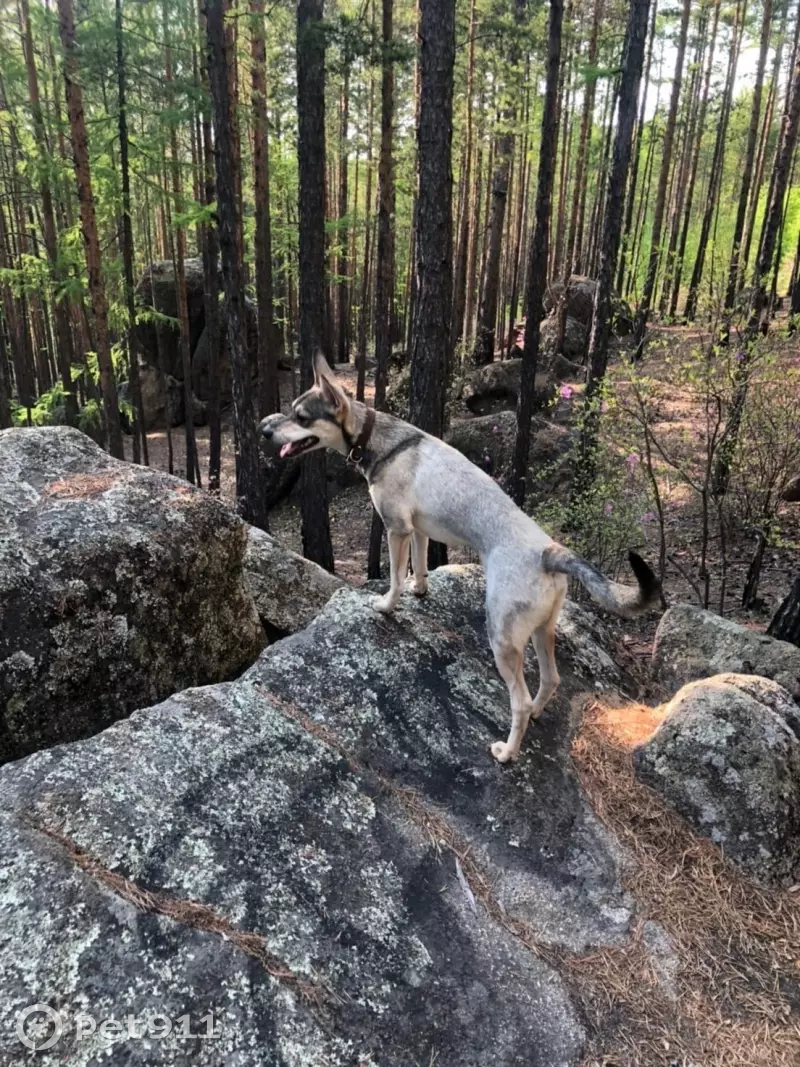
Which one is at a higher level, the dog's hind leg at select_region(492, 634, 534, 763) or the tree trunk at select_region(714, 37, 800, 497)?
the tree trunk at select_region(714, 37, 800, 497)

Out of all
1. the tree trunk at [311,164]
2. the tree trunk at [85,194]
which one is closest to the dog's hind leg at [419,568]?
the tree trunk at [311,164]

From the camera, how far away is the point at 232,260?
35.3ft

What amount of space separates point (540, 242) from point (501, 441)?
572 cm

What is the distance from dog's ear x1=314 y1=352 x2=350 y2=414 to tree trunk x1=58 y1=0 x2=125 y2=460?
10311 millimetres

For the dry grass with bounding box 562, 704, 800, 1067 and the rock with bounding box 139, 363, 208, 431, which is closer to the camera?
the dry grass with bounding box 562, 704, 800, 1067

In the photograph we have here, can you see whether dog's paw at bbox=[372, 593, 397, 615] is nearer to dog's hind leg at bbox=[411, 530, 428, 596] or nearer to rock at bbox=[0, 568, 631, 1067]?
dog's hind leg at bbox=[411, 530, 428, 596]

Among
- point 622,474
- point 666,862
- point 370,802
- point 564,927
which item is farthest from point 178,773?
point 622,474

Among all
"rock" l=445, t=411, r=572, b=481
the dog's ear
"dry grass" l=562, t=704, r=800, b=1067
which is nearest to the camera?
"dry grass" l=562, t=704, r=800, b=1067

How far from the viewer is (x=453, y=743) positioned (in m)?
4.19

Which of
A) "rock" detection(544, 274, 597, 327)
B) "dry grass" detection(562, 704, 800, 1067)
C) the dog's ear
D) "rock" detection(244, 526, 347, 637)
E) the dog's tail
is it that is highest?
"rock" detection(544, 274, 597, 327)

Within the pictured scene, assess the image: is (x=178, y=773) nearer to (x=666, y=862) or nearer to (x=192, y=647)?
(x=192, y=647)

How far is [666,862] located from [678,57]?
30.8 meters

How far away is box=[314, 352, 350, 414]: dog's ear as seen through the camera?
4652 millimetres

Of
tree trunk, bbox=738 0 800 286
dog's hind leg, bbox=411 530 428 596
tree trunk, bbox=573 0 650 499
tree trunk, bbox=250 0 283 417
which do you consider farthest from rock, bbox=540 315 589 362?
dog's hind leg, bbox=411 530 428 596
